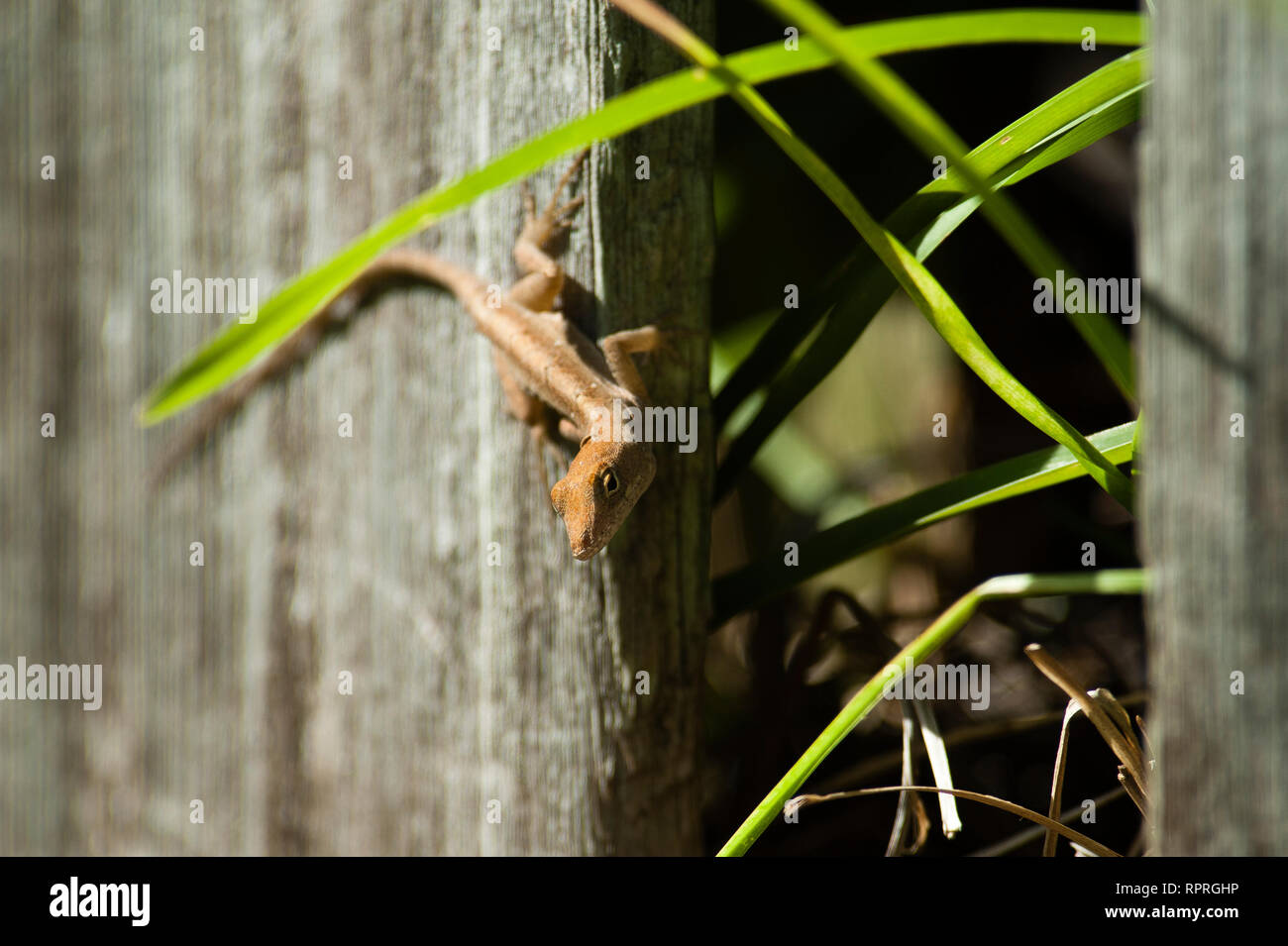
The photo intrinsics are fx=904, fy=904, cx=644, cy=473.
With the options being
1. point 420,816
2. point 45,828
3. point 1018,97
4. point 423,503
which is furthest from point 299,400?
point 1018,97

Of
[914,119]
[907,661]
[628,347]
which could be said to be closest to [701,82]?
[914,119]

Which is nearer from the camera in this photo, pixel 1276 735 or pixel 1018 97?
pixel 1276 735

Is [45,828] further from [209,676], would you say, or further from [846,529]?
[846,529]

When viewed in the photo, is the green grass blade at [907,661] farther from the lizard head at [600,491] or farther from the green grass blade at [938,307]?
the lizard head at [600,491]

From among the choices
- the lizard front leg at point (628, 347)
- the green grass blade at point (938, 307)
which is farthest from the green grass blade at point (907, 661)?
the lizard front leg at point (628, 347)

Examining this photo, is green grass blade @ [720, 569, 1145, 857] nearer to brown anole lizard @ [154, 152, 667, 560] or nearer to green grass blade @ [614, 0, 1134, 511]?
green grass blade @ [614, 0, 1134, 511]
